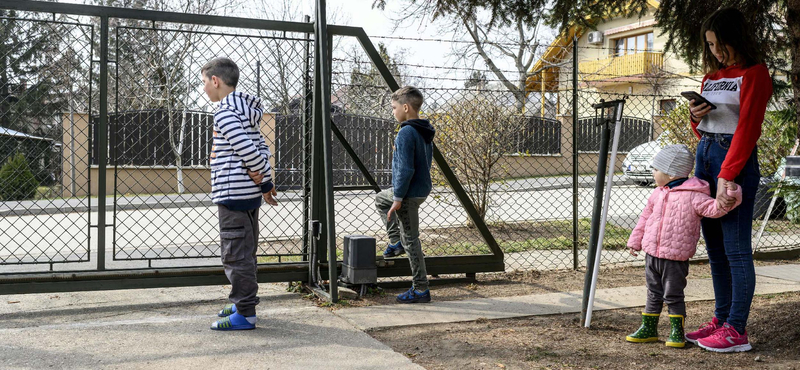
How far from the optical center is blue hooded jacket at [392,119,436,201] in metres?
4.55

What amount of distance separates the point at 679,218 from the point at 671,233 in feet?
0.31

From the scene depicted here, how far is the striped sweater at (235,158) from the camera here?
381cm

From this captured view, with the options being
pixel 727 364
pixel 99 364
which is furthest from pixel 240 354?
pixel 727 364

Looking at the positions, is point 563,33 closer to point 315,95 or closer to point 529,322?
point 315,95

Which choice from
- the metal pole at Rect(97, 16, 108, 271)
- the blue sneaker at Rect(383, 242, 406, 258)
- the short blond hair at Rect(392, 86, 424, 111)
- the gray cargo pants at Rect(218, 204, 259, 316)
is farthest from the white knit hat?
the metal pole at Rect(97, 16, 108, 271)

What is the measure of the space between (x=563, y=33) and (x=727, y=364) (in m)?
3.26

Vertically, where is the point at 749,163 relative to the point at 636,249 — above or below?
above

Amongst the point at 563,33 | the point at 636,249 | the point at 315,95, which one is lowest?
the point at 636,249

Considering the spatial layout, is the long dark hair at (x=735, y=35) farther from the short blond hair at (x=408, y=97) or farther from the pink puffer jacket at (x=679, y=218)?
the short blond hair at (x=408, y=97)

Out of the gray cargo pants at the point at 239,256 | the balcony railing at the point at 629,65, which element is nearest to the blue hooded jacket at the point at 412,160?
the gray cargo pants at the point at 239,256

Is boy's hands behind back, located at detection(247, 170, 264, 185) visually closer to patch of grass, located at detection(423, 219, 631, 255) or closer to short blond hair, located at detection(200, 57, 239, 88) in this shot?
short blond hair, located at detection(200, 57, 239, 88)

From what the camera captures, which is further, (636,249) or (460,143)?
(460,143)

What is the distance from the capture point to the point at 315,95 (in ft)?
16.3

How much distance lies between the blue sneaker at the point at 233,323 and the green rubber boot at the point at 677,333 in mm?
2475
